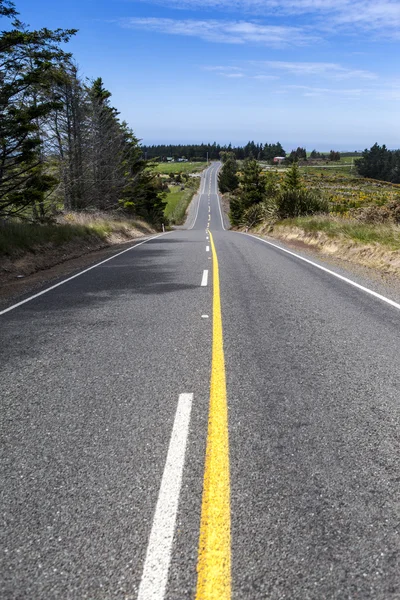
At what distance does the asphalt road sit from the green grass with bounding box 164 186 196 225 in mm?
61867

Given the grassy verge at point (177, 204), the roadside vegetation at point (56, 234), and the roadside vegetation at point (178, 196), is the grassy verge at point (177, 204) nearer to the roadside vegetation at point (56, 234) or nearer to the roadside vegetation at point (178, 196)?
the roadside vegetation at point (178, 196)

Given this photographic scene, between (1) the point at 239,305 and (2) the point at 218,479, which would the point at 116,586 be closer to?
(2) the point at 218,479

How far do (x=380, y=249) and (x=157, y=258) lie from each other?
706cm

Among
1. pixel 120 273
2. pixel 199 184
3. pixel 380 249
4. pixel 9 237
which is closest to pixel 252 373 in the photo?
pixel 120 273

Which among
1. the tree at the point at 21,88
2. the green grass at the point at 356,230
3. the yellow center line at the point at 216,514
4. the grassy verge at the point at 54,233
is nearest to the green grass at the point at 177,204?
the grassy verge at the point at 54,233

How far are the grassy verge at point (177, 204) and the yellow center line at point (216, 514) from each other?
6367cm

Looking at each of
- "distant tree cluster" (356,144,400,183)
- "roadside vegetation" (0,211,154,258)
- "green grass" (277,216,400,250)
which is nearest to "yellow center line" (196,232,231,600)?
"green grass" (277,216,400,250)

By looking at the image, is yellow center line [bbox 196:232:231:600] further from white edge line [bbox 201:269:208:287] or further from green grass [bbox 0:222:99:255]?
green grass [bbox 0:222:99:255]

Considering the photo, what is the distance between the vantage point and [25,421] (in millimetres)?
3359

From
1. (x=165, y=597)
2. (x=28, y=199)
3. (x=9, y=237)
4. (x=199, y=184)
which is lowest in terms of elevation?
(x=165, y=597)

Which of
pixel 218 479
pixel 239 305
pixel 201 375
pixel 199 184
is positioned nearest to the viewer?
pixel 218 479

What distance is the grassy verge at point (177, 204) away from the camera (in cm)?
7350

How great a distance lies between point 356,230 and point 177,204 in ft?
252

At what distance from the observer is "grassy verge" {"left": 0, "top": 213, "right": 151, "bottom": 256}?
13188 millimetres
